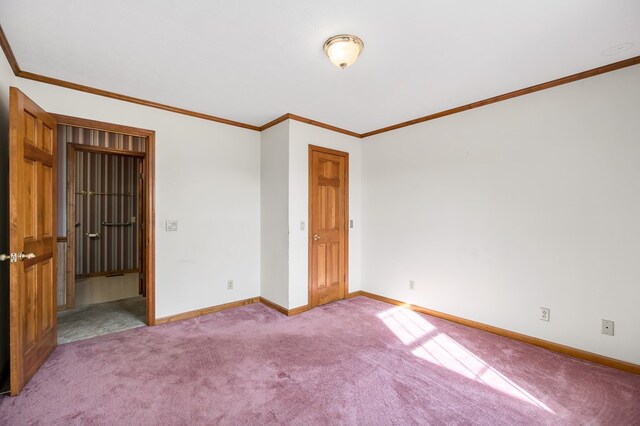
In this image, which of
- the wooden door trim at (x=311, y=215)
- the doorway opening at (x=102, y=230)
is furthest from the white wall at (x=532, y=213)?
the doorway opening at (x=102, y=230)

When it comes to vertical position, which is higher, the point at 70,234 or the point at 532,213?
the point at 532,213

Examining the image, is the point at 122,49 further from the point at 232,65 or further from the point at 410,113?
the point at 410,113

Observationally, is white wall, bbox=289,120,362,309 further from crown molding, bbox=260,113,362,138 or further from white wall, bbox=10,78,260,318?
white wall, bbox=10,78,260,318

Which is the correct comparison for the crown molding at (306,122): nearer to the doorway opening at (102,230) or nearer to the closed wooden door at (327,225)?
the closed wooden door at (327,225)

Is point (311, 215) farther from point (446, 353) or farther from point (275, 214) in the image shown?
point (446, 353)

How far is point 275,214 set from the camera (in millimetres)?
3889

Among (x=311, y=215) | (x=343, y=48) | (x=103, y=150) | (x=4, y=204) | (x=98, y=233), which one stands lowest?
(x=98, y=233)

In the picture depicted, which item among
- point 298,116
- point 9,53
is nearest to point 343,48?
point 298,116

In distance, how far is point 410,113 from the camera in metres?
3.60

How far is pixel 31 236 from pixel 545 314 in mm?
4474

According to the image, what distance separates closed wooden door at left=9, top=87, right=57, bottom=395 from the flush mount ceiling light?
219cm

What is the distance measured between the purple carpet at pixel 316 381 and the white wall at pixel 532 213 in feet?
1.31

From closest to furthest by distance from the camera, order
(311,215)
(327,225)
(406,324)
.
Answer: (406,324) < (311,215) < (327,225)

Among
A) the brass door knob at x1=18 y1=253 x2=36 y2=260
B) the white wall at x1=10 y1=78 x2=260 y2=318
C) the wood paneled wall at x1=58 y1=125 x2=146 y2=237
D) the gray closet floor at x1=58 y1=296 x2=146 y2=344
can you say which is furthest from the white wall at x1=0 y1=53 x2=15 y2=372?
the wood paneled wall at x1=58 y1=125 x2=146 y2=237
